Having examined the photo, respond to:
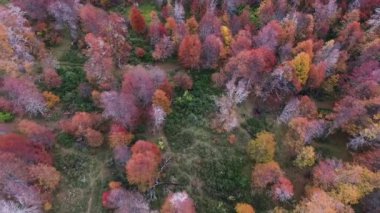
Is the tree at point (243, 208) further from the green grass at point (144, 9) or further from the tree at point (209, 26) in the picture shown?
the green grass at point (144, 9)

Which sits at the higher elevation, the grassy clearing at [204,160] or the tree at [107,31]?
the tree at [107,31]

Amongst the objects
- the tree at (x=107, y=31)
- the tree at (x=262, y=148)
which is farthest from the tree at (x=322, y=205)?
the tree at (x=107, y=31)

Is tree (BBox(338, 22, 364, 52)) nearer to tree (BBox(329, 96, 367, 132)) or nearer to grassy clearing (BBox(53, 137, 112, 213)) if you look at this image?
tree (BBox(329, 96, 367, 132))

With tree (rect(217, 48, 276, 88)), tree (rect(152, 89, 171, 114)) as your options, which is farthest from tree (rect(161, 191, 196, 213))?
tree (rect(217, 48, 276, 88))

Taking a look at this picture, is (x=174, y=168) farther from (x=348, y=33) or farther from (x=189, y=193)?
(x=348, y=33)

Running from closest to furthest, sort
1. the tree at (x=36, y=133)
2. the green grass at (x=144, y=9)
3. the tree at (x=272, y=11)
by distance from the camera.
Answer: the tree at (x=36, y=133) → the tree at (x=272, y=11) → the green grass at (x=144, y=9)

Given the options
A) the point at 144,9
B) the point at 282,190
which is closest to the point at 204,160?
the point at 282,190
